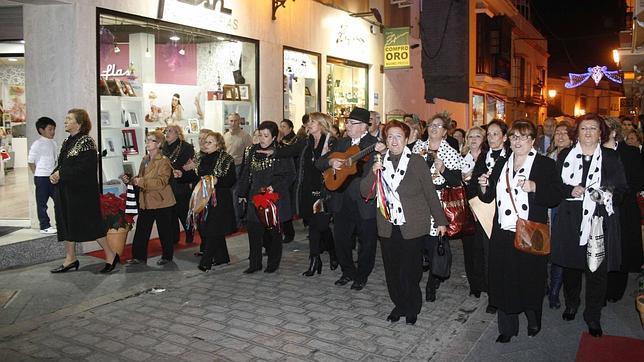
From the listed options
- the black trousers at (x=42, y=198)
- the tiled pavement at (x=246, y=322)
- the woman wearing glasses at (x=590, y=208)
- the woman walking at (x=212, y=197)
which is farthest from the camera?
the black trousers at (x=42, y=198)

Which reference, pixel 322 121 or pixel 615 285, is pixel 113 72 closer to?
pixel 322 121

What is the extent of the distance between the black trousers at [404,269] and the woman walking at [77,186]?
12.6 ft

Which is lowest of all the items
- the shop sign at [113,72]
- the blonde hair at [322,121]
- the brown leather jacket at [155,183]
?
the brown leather jacket at [155,183]

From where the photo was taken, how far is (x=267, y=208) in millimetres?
7355

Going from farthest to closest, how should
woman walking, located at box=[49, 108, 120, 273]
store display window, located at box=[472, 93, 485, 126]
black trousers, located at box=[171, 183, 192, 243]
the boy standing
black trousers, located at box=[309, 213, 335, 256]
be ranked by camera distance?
store display window, located at box=[472, 93, 485, 126], black trousers, located at box=[171, 183, 192, 243], the boy standing, black trousers, located at box=[309, 213, 335, 256], woman walking, located at box=[49, 108, 120, 273]

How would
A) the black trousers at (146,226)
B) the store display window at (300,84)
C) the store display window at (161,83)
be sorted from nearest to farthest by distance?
1. the black trousers at (146,226)
2. the store display window at (161,83)
3. the store display window at (300,84)

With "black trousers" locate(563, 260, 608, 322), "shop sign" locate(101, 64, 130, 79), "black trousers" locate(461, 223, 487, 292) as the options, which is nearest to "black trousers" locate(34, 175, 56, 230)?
"shop sign" locate(101, 64, 130, 79)

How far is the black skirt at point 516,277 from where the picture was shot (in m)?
5.14

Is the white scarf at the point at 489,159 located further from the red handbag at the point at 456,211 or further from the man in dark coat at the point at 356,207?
the man in dark coat at the point at 356,207

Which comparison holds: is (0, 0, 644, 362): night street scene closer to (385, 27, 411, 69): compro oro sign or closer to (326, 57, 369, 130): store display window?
(326, 57, 369, 130): store display window

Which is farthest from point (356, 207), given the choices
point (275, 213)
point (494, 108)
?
point (494, 108)

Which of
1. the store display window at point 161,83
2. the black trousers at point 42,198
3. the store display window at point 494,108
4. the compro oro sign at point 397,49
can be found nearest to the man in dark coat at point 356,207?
the store display window at point 161,83

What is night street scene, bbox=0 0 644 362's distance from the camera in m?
5.23

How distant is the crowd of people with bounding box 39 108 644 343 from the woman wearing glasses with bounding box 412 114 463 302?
0.6 inches
